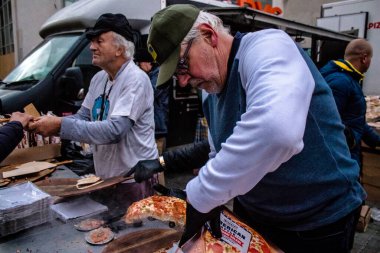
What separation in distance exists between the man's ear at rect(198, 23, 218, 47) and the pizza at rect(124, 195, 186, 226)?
883 millimetres

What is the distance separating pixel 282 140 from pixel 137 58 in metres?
4.38

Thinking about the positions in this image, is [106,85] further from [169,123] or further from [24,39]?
[24,39]

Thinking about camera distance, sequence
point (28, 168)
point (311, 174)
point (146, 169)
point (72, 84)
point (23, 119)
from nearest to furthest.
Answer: point (311, 174) → point (146, 169) → point (23, 119) → point (28, 168) → point (72, 84)

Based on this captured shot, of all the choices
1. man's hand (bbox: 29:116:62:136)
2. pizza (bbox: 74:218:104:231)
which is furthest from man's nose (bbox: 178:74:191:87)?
man's hand (bbox: 29:116:62:136)

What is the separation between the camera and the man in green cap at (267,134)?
3.22 ft

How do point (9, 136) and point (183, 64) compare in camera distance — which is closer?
point (183, 64)

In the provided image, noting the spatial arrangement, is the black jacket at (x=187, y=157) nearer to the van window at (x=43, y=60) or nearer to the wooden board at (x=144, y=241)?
the wooden board at (x=144, y=241)

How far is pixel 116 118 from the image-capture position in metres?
2.26

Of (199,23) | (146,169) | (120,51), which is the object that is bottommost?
(146,169)

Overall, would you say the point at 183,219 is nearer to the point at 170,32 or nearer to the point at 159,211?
the point at 159,211

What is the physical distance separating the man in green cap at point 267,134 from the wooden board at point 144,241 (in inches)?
14.8

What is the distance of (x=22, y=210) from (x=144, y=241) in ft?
2.15

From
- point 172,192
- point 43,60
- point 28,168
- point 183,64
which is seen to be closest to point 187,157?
point 172,192

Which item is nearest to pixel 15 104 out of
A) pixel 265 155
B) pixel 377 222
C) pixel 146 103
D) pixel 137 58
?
pixel 137 58
